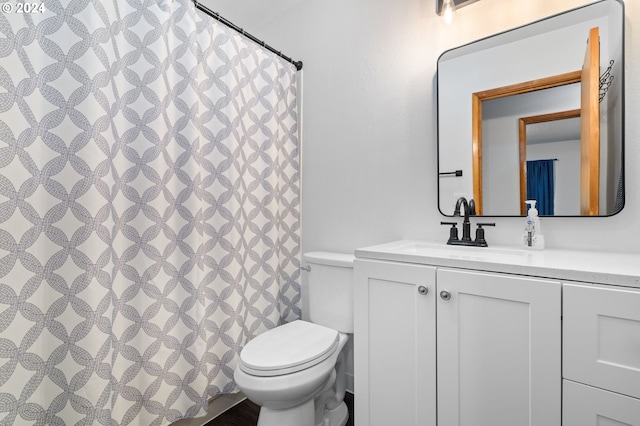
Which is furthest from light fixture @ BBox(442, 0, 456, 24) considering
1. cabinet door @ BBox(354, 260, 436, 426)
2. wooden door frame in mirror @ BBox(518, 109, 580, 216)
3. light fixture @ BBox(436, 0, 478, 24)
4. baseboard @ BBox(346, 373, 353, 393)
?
baseboard @ BBox(346, 373, 353, 393)

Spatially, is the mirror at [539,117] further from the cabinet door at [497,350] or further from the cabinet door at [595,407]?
the cabinet door at [595,407]

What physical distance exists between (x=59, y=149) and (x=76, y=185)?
13 centimetres

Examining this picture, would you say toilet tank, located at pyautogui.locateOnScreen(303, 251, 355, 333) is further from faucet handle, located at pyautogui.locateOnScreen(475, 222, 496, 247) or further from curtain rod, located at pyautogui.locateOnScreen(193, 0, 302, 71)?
curtain rod, located at pyautogui.locateOnScreen(193, 0, 302, 71)

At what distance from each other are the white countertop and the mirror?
0.64 ft

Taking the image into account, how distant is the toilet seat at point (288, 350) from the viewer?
3.84 feet

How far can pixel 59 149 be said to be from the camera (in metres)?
1.03

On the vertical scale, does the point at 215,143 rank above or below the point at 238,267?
above

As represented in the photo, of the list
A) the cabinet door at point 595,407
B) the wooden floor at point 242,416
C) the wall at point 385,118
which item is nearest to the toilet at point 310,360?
the wooden floor at point 242,416

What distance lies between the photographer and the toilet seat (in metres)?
1.17

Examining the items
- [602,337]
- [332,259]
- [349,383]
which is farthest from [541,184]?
[349,383]

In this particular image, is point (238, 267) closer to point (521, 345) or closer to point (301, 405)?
point (301, 405)

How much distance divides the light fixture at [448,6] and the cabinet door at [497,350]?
45.2 inches

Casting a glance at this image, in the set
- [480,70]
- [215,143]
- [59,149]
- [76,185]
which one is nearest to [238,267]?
[215,143]

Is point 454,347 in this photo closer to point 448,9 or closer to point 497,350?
point 497,350
